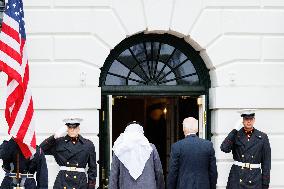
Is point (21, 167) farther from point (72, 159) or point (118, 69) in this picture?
point (118, 69)

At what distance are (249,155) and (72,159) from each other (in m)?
2.67

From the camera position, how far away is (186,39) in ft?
37.8

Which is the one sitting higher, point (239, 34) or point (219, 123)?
point (239, 34)

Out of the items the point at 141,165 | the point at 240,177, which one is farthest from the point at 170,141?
the point at 141,165

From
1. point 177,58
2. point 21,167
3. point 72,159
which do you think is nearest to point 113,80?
point 177,58

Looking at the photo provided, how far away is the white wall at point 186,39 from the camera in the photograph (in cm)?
1093

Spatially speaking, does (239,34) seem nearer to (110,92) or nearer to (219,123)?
(219,123)

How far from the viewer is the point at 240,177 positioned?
Answer: 10.3m

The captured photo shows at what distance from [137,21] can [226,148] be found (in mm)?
2556

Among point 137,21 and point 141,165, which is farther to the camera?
point 137,21

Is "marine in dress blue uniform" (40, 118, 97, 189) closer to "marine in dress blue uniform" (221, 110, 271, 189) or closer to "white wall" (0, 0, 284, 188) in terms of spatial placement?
"white wall" (0, 0, 284, 188)

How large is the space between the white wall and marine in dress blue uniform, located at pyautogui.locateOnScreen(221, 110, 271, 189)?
Answer: 0.79m

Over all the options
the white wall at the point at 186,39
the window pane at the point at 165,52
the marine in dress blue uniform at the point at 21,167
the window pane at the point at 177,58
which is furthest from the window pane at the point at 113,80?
the marine in dress blue uniform at the point at 21,167

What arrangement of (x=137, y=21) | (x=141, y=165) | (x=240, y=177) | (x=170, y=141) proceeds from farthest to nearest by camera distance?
(x=170, y=141)
(x=137, y=21)
(x=240, y=177)
(x=141, y=165)
